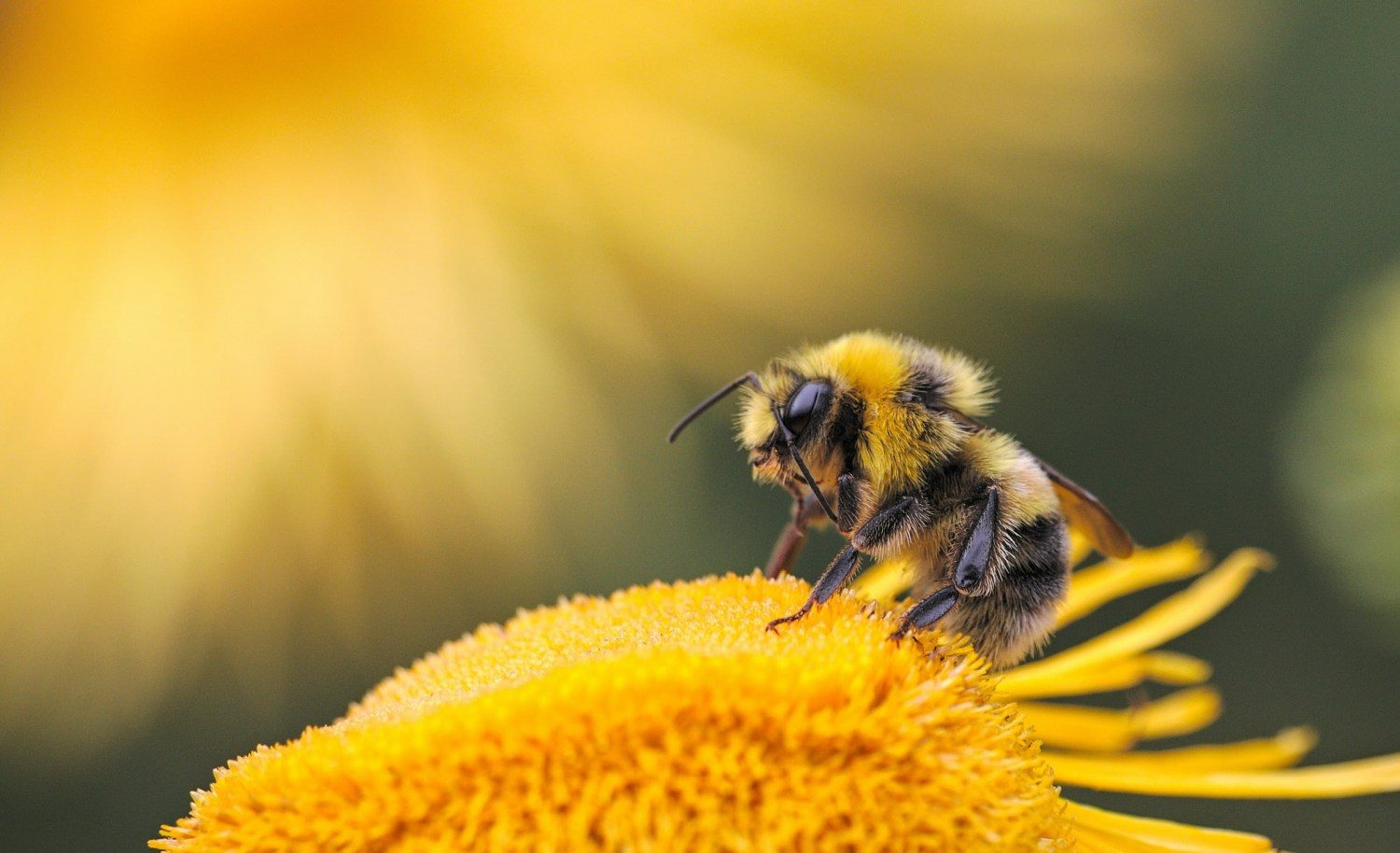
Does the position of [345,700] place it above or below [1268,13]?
below

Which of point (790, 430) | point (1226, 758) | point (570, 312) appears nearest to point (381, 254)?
point (570, 312)

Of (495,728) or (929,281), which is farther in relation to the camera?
(929,281)

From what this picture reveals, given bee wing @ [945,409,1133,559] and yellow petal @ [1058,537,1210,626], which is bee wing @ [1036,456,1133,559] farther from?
yellow petal @ [1058,537,1210,626]

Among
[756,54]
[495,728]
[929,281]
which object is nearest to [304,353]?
[756,54]

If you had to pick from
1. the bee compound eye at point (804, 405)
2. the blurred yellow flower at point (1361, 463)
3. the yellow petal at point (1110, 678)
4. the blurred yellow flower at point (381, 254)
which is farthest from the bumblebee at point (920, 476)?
the blurred yellow flower at point (381, 254)

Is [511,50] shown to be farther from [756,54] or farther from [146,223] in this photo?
[146,223]

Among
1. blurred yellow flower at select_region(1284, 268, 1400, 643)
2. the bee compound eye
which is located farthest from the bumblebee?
blurred yellow flower at select_region(1284, 268, 1400, 643)

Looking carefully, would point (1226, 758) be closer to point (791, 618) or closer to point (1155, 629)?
point (1155, 629)
